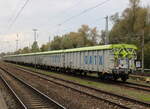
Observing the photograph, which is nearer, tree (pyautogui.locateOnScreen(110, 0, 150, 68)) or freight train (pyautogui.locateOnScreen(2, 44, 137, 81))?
freight train (pyautogui.locateOnScreen(2, 44, 137, 81))

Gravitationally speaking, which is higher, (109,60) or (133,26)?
(133,26)

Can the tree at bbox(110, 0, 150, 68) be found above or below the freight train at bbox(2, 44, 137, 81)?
above

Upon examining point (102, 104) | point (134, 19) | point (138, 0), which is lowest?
point (102, 104)

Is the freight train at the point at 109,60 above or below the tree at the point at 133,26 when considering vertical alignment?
below

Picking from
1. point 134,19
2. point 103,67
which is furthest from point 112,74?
point 134,19

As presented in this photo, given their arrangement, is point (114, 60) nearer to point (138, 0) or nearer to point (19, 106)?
point (19, 106)

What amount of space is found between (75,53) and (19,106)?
59.5ft

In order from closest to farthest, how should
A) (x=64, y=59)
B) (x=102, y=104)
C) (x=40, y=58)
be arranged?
1. (x=102, y=104)
2. (x=64, y=59)
3. (x=40, y=58)

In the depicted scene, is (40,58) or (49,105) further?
(40,58)

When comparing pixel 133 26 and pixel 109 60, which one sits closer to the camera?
pixel 109 60

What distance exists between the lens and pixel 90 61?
2498cm

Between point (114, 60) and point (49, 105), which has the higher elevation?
point (114, 60)

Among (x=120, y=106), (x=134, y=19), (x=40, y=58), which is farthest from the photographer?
(x=134, y=19)

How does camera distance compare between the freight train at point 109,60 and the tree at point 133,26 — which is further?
the tree at point 133,26
